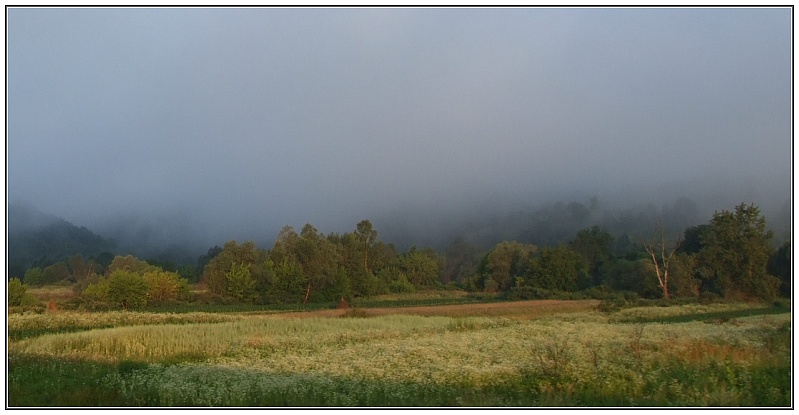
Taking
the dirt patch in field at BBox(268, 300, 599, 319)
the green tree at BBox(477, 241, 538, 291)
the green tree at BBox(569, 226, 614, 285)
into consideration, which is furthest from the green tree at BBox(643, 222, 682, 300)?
the green tree at BBox(477, 241, 538, 291)

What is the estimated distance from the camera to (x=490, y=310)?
486 inches

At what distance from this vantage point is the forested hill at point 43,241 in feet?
39.7

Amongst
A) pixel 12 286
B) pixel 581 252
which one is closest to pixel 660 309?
pixel 581 252

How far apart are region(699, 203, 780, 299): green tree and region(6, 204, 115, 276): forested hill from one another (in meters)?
13.0

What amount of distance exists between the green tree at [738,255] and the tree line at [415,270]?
21 millimetres

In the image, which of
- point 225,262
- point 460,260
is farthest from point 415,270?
point 225,262

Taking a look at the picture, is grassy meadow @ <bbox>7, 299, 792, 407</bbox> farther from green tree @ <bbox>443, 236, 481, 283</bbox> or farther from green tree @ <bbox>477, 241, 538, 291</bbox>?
green tree @ <bbox>443, 236, 481, 283</bbox>

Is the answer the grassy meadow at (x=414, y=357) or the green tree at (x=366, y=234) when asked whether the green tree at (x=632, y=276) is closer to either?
the grassy meadow at (x=414, y=357)

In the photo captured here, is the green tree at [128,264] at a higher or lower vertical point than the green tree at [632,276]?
higher

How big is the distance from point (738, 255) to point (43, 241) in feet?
49.5

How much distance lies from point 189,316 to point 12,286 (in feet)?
12.1

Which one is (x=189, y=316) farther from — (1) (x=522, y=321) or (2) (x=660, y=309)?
(2) (x=660, y=309)

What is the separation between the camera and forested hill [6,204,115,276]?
39.7 ft

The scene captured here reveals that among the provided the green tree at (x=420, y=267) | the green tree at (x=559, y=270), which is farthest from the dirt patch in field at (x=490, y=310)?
the green tree at (x=420, y=267)
